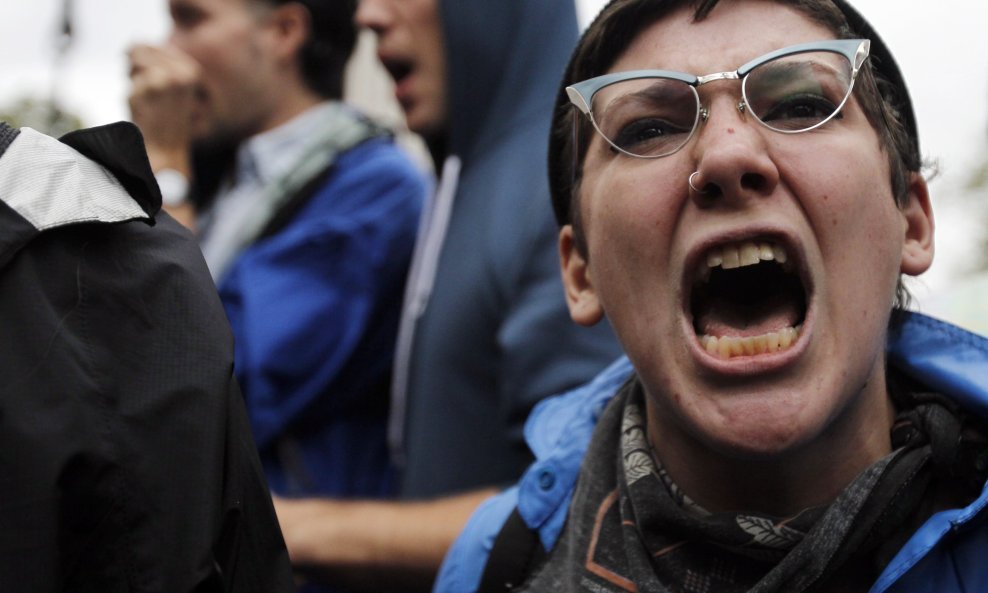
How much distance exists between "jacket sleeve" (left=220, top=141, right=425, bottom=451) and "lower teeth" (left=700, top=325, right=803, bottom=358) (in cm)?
152

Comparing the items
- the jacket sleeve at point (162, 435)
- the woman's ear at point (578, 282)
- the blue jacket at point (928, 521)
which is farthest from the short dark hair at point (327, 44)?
the jacket sleeve at point (162, 435)

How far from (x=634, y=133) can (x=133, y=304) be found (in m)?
0.98

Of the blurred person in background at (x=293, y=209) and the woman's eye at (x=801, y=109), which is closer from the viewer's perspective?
the woman's eye at (x=801, y=109)

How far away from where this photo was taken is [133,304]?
148 cm

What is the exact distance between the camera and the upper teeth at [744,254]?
74.4 inches

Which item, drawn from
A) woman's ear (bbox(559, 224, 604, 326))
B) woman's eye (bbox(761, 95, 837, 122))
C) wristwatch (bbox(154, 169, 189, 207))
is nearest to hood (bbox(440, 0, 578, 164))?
woman's ear (bbox(559, 224, 604, 326))

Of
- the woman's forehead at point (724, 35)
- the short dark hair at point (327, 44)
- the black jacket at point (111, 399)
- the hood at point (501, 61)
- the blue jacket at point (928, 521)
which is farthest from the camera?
the short dark hair at point (327, 44)

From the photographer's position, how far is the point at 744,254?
1.91 metres

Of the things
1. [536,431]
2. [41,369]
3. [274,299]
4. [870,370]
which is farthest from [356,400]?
[41,369]

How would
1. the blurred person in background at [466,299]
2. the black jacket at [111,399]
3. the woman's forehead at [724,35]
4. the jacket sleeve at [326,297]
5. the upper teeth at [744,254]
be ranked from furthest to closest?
the jacket sleeve at [326,297], the blurred person in background at [466,299], the woman's forehead at [724,35], the upper teeth at [744,254], the black jacket at [111,399]

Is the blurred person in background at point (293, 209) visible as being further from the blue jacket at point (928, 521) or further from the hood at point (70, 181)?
the hood at point (70, 181)

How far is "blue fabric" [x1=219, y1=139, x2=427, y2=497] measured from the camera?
124 inches

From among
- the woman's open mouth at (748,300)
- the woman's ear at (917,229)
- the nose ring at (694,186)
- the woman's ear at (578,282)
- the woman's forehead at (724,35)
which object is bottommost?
the woman's ear at (578,282)

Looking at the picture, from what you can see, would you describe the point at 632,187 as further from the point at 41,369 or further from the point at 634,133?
the point at 41,369
